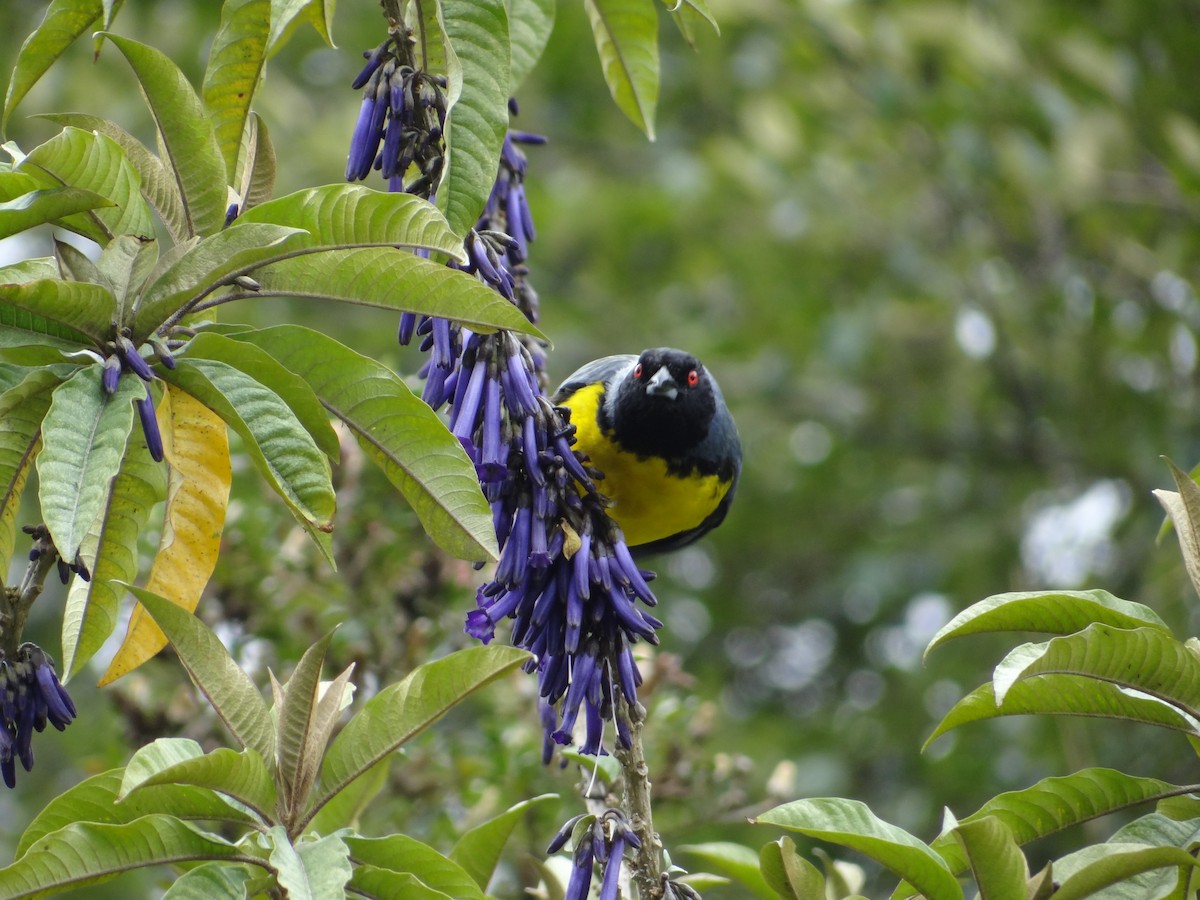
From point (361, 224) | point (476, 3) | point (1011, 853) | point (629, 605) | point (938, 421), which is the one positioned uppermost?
point (476, 3)

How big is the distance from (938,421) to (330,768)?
265 inches

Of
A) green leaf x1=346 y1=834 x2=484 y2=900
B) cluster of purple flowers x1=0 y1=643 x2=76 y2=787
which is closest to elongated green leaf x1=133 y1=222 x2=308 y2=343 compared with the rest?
cluster of purple flowers x1=0 y1=643 x2=76 y2=787

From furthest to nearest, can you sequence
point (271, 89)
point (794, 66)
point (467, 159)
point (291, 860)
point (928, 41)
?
point (271, 89), point (794, 66), point (928, 41), point (467, 159), point (291, 860)

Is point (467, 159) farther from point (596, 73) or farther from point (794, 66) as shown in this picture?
point (596, 73)

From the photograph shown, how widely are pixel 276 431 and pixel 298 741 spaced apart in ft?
1.82

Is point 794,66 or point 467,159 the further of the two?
point 794,66

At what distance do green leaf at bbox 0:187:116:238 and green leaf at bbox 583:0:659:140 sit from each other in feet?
4.30

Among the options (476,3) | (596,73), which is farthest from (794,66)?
(476,3)

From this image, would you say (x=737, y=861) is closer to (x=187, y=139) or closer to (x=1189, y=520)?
(x=1189, y=520)

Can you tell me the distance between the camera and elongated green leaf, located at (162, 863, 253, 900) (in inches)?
72.9

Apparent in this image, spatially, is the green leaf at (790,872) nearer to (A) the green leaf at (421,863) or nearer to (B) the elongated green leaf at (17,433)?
(A) the green leaf at (421,863)

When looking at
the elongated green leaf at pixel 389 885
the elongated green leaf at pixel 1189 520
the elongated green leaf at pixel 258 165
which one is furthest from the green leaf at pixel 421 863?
the elongated green leaf at pixel 1189 520

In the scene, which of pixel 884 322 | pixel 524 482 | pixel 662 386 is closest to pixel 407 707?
pixel 524 482

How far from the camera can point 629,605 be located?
2336 millimetres
